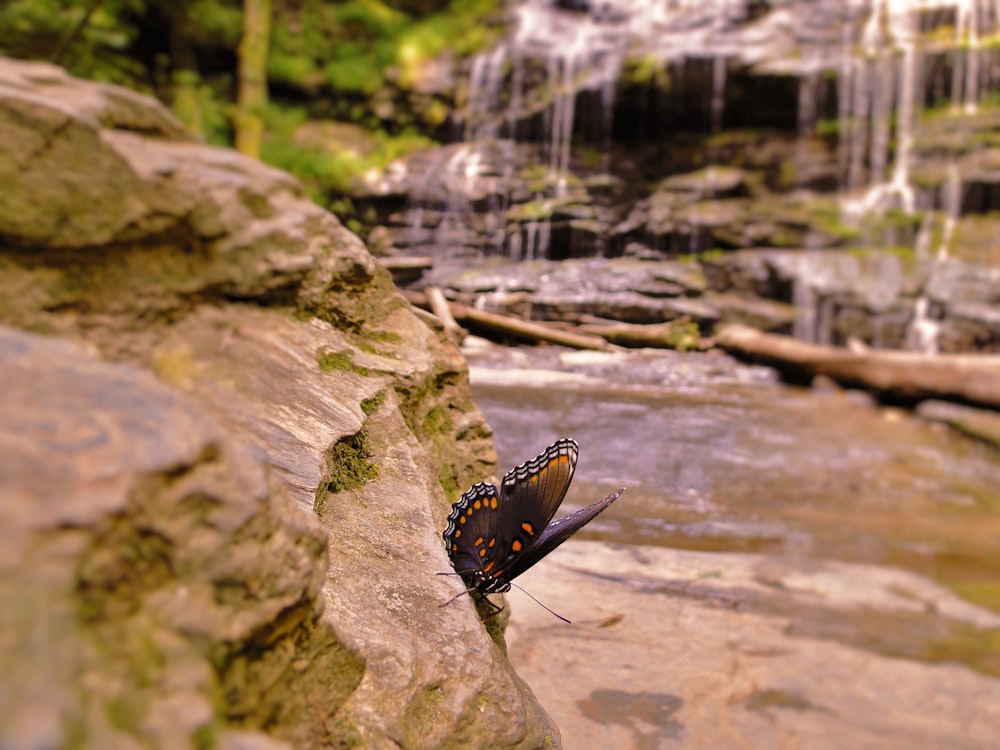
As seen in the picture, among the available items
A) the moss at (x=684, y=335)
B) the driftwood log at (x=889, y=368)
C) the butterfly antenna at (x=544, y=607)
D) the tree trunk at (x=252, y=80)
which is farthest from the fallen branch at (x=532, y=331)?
the tree trunk at (x=252, y=80)

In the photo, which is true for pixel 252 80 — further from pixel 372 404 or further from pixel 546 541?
pixel 546 541

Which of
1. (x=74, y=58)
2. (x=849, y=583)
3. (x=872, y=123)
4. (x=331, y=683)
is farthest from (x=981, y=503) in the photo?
(x=74, y=58)

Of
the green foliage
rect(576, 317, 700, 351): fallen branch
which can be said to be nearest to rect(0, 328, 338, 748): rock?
rect(576, 317, 700, 351): fallen branch

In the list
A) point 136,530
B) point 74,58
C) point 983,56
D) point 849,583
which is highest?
point 983,56

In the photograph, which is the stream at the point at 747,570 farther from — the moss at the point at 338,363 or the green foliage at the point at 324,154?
the green foliage at the point at 324,154

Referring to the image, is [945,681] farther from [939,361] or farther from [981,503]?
[939,361]

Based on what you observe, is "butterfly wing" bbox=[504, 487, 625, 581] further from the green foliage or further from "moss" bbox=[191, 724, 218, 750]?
the green foliage

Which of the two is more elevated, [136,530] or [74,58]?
[74,58]
